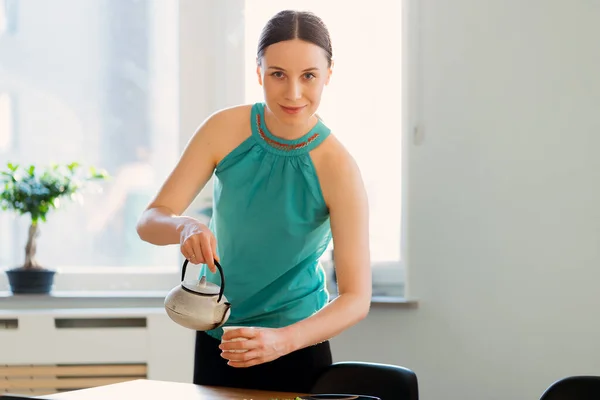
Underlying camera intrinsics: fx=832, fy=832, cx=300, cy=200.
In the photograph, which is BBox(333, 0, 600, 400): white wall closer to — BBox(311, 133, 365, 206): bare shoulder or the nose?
BBox(311, 133, 365, 206): bare shoulder

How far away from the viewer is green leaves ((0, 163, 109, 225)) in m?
3.24

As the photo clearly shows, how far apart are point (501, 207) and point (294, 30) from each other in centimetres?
164

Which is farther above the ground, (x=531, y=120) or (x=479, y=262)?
(x=531, y=120)

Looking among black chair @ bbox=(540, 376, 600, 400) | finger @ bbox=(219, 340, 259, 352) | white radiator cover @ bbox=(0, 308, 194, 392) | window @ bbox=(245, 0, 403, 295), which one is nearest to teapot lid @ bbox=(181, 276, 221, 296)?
finger @ bbox=(219, 340, 259, 352)

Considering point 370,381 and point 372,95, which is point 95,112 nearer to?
point 372,95

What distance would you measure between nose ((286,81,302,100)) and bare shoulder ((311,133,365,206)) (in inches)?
7.3

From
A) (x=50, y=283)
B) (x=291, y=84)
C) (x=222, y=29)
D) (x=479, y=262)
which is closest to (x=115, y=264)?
(x=50, y=283)

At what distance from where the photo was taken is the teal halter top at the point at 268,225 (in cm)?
179

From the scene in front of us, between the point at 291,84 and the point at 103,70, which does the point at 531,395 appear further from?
the point at 103,70

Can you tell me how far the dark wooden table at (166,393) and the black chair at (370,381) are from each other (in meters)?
0.19

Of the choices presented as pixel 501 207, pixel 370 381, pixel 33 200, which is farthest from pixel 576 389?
pixel 33 200

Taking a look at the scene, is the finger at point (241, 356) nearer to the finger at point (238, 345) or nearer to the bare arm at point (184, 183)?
the finger at point (238, 345)

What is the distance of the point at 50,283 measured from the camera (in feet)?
10.9

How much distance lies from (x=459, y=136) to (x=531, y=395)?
1.00 metres
